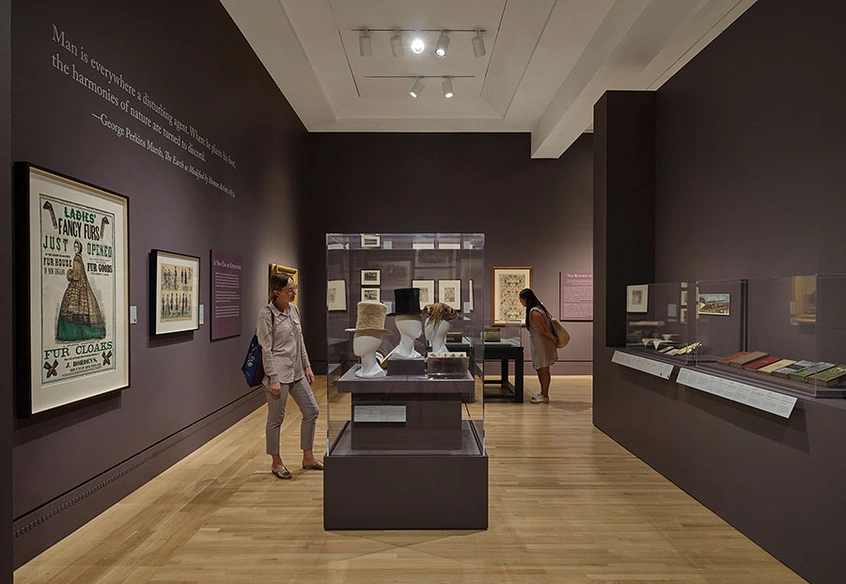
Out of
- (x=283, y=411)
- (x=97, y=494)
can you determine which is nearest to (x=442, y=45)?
A: (x=283, y=411)

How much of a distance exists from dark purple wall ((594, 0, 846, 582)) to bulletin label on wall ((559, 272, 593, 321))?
4743mm

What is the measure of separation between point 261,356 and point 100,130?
78.6 inches

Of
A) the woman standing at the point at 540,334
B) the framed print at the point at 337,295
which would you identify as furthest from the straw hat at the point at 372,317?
the woman standing at the point at 540,334

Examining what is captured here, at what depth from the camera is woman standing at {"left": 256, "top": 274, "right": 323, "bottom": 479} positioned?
4469mm

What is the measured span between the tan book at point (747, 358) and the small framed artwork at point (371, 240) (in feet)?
8.69

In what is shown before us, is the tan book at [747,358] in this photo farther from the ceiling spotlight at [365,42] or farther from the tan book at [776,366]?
the ceiling spotlight at [365,42]

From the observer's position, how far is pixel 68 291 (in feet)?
11.3

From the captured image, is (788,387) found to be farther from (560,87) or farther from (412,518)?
(560,87)

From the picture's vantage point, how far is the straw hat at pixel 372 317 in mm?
3535

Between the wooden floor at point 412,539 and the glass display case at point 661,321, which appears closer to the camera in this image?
the wooden floor at point 412,539

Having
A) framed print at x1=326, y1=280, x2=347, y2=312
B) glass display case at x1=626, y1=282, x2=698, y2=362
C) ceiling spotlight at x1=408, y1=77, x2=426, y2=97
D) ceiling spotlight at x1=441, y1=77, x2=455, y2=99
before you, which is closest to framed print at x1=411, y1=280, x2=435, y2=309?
framed print at x1=326, y1=280, x2=347, y2=312

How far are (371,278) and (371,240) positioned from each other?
245 mm

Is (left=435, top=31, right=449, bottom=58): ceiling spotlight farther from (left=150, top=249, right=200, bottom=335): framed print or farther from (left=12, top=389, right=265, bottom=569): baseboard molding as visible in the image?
(left=12, top=389, right=265, bottom=569): baseboard molding

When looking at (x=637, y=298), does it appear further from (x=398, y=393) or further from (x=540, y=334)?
(x=398, y=393)
